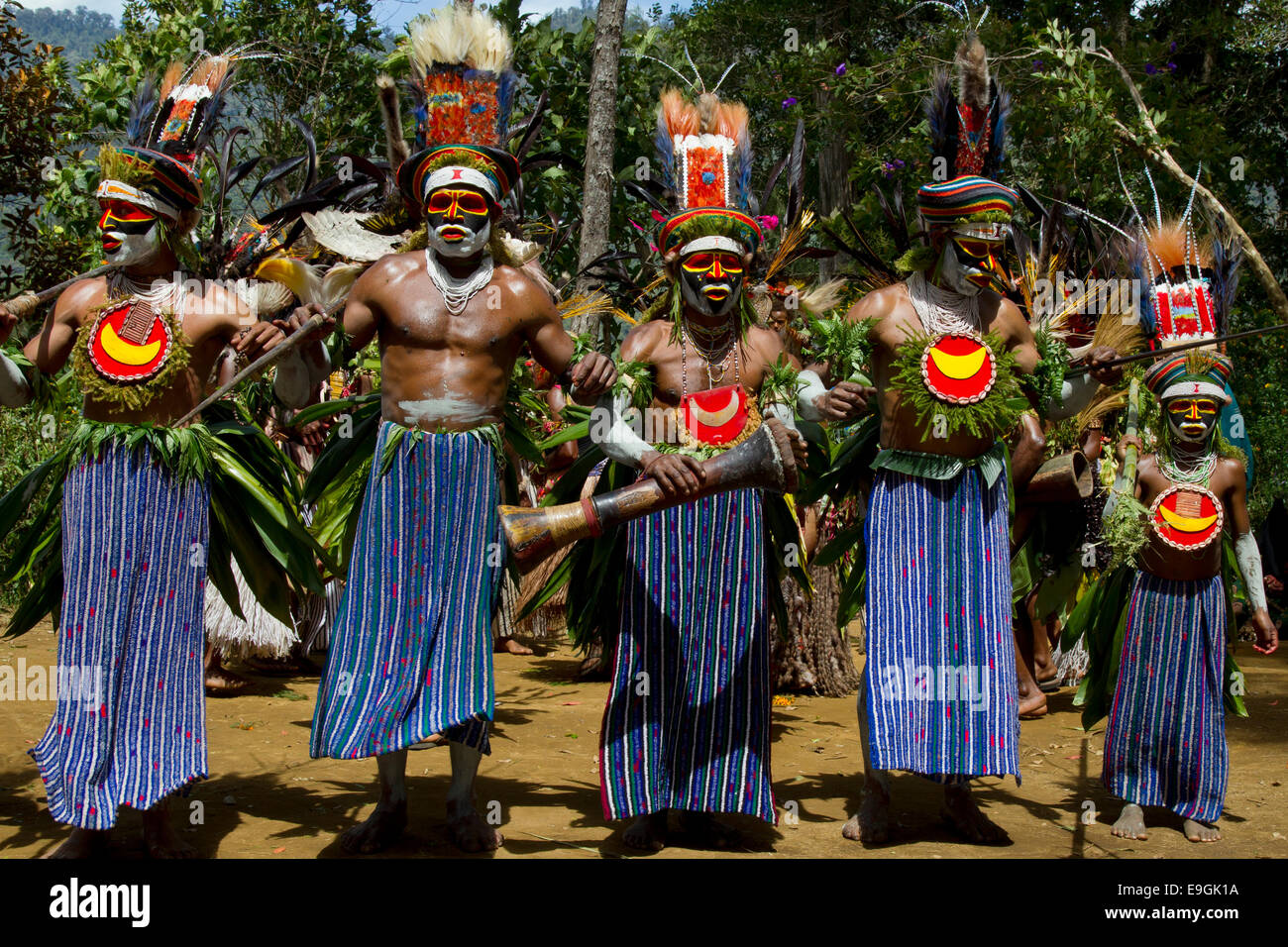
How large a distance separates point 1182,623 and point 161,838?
12.4 ft

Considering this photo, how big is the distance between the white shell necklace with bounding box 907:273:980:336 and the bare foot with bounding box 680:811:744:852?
190cm

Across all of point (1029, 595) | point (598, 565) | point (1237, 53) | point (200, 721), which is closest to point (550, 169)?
point (1029, 595)

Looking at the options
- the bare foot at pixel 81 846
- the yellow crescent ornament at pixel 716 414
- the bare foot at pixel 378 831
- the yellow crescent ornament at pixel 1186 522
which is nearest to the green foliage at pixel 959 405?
the yellow crescent ornament at pixel 716 414

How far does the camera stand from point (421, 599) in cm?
414

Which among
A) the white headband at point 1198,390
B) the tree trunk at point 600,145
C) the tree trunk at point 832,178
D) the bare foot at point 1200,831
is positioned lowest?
the bare foot at point 1200,831

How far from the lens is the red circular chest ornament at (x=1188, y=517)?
16.0 ft

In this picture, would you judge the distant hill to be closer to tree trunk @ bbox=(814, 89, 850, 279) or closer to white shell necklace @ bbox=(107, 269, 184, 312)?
tree trunk @ bbox=(814, 89, 850, 279)

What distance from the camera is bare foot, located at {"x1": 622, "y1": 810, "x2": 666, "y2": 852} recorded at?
14.2ft

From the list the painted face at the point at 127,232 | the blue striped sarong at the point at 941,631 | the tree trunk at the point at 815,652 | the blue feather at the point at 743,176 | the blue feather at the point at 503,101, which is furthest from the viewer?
the tree trunk at the point at 815,652

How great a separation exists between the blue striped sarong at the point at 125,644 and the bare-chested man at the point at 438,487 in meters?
0.49

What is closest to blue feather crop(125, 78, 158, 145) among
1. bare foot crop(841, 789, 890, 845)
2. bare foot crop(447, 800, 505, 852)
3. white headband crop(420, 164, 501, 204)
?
white headband crop(420, 164, 501, 204)

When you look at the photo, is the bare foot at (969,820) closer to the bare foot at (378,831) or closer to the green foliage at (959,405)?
the green foliage at (959,405)

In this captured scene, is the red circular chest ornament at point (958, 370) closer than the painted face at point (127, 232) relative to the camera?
No

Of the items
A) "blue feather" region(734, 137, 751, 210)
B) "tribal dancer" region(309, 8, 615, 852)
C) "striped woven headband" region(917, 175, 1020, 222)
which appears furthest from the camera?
"blue feather" region(734, 137, 751, 210)
